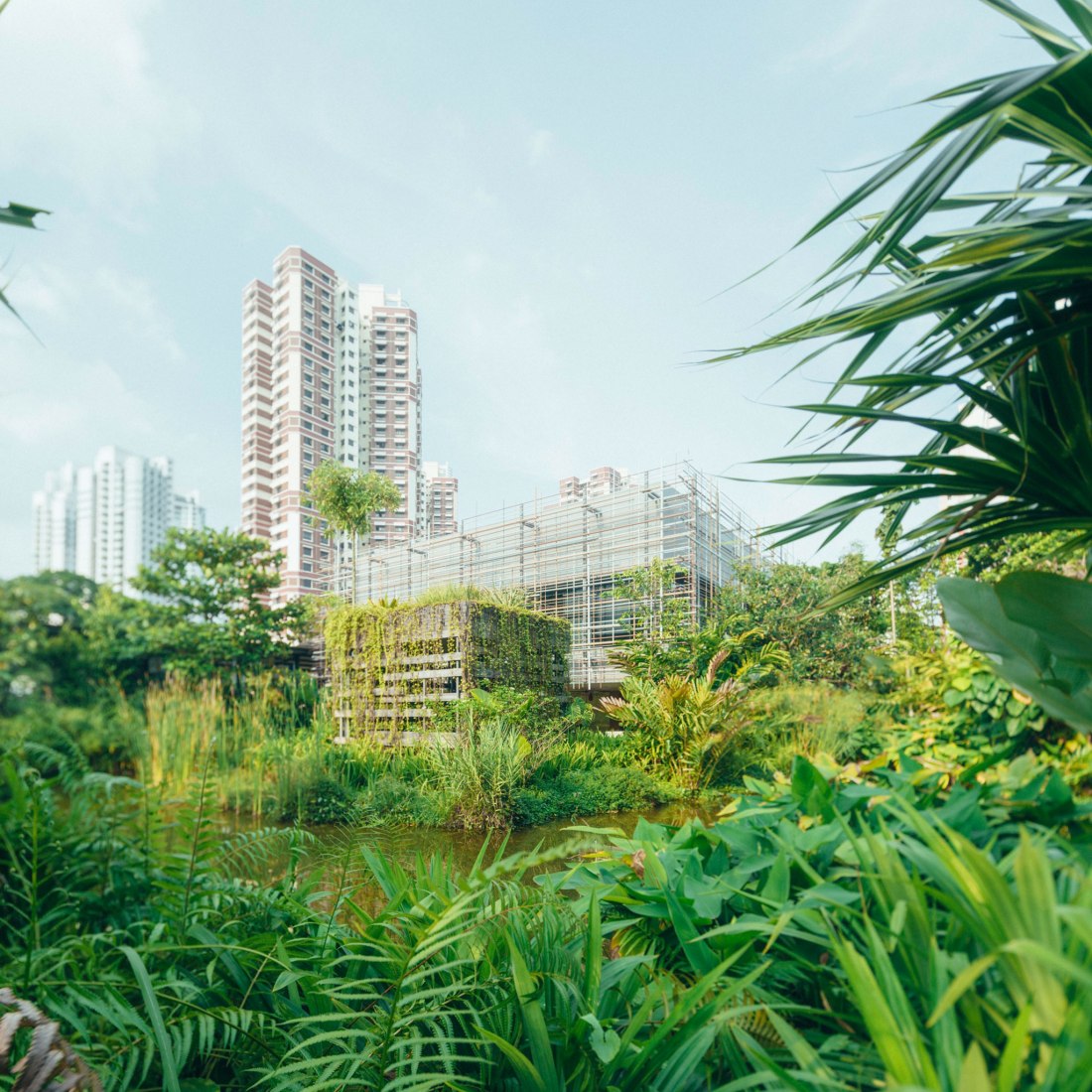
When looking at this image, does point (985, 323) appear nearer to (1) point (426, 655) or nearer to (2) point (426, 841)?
(2) point (426, 841)

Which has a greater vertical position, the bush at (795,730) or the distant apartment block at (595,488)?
the distant apartment block at (595,488)

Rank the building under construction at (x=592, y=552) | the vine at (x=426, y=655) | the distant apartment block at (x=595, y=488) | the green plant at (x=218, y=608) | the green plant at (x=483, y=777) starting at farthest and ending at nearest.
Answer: the distant apartment block at (x=595, y=488) < the building under construction at (x=592, y=552) < the green plant at (x=218, y=608) < the vine at (x=426, y=655) < the green plant at (x=483, y=777)

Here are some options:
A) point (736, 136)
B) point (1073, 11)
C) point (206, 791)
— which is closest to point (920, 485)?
point (1073, 11)

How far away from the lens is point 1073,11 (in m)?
0.96

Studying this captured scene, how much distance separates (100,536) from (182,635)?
4.36 meters

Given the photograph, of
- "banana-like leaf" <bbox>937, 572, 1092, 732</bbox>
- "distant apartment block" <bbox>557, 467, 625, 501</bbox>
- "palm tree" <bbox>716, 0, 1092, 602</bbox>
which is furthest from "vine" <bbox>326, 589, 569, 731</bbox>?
"banana-like leaf" <bbox>937, 572, 1092, 732</bbox>

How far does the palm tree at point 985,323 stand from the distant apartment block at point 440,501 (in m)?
8.75

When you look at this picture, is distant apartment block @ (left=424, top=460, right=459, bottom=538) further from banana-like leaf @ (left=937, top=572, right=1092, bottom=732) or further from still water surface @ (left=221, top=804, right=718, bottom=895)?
banana-like leaf @ (left=937, top=572, right=1092, bottom=732)

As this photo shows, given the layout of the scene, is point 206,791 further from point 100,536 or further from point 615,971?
point 100,536

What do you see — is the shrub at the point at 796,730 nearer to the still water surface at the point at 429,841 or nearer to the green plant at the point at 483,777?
the still water surface at the point at 429,841

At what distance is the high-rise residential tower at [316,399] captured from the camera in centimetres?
620

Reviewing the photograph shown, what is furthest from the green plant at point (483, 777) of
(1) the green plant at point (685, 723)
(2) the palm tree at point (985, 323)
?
(2) the palm tree at point (985, 323)

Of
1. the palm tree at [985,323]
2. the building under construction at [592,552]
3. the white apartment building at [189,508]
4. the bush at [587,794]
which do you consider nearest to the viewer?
the palm tree at [985,323]

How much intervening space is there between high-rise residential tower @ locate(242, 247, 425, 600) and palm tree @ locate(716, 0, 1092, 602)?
19.3 feet
